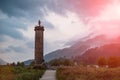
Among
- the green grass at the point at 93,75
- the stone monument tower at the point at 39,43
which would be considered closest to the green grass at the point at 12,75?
the green grass at the point at 93,75

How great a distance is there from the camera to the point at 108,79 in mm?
23547

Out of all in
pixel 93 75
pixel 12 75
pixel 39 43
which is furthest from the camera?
pixel 39 43

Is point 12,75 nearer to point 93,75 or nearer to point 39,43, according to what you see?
point 93,75

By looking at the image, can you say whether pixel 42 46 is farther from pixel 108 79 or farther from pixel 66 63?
pixel 108 79

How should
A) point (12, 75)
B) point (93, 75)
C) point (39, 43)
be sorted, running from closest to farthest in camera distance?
point (93, 75) → point (12, 75) → point (39, 43)

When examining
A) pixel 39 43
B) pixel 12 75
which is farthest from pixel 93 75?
pixel 39 43

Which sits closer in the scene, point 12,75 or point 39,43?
point 12,75

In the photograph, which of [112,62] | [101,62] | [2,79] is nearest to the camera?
[2,79]

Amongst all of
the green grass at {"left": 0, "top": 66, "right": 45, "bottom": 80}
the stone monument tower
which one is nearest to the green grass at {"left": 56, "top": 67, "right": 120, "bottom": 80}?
the green grass at {"left": 0, "top": 66, "right": 45, "bottom": 80}

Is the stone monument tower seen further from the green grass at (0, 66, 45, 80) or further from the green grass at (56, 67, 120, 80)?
the green grass at (56, 67, 120, 80)

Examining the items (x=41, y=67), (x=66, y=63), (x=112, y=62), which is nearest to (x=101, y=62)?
(x=112, y=62)

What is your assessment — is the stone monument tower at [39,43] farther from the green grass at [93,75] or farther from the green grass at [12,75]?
the green grass at [93,75]

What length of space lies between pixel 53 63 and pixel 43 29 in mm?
8253

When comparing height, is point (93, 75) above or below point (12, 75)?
below
